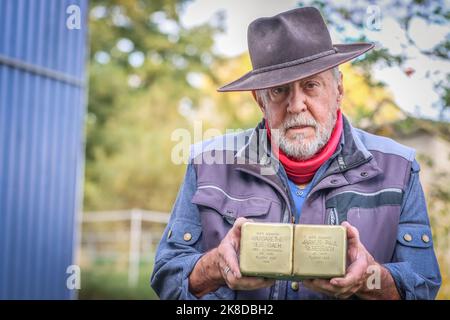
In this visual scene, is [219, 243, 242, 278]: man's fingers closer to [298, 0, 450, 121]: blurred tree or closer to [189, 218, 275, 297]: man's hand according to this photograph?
[189, 218, 275, 297]: man's hand

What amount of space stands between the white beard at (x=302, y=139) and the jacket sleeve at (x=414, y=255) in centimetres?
33

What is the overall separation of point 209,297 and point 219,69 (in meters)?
10.6

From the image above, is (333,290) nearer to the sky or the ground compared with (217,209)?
nearer to the ground

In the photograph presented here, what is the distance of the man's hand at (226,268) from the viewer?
1.83 metres

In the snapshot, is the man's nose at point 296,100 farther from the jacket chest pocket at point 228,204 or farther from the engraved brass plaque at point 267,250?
the engraved brass plaque at point 267,250

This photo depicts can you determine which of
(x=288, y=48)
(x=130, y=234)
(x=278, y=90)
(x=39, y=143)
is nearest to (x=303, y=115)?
(x=278, y=90)

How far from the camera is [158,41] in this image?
13.5 meters

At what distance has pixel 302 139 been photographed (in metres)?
2.15

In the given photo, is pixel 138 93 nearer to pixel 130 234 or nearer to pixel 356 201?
pixel 130 234

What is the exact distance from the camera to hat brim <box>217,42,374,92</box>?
207 cm

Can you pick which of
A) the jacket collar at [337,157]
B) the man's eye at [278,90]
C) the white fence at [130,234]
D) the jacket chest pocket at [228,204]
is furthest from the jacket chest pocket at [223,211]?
the white fence at [130,234]

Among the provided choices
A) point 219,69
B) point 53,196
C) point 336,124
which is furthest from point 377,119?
point 219,69

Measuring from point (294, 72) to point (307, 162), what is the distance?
31 cm
